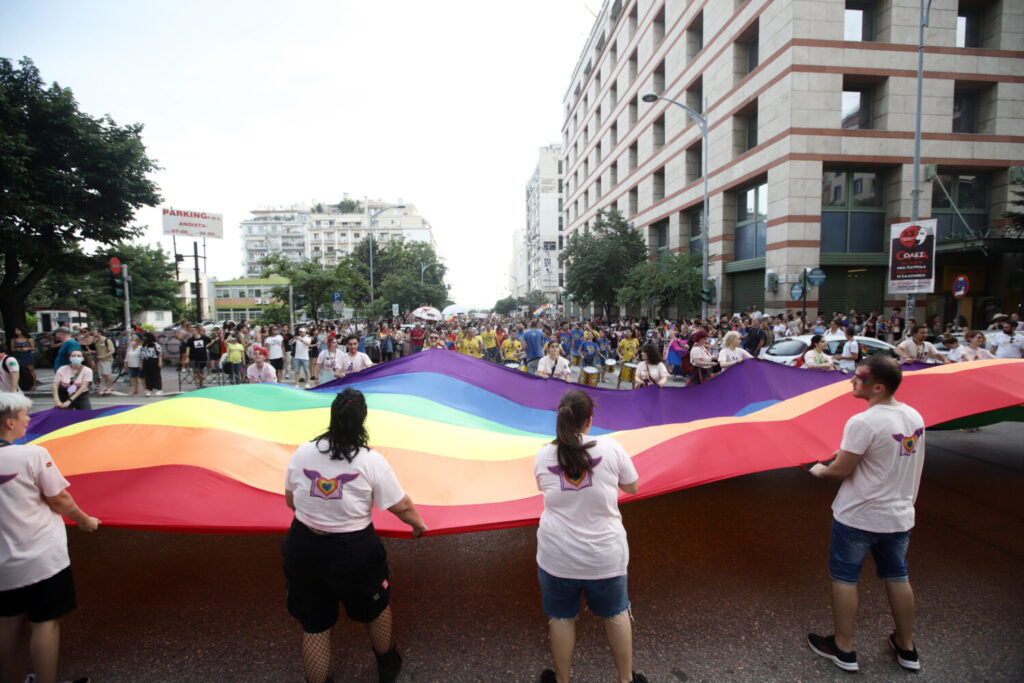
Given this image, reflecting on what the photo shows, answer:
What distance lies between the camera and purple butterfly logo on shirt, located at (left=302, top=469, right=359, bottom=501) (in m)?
2.51

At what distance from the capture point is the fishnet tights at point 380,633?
2750 mm

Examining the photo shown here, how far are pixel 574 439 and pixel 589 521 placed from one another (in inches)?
16.6

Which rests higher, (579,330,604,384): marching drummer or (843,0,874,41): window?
(843,0,874,41): window

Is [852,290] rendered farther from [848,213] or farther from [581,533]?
[581,533]

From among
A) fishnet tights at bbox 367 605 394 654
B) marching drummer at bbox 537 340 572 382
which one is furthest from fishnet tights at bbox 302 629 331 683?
marching drummer at bbox 537 340 572 382

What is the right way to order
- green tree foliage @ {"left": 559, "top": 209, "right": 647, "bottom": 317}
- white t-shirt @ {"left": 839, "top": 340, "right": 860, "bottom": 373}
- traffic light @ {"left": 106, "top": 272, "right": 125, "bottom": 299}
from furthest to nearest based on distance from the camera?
green tree foliage @ {"left": 559, "top": 209, "right": 647, "bottom": 317}
traffic light @ {"left": 106, "top": 272, "right": 125, "bottom": 299}
white t-shirt @ {"left": 839, "top": 340, "right": 860, "bottom": 373}

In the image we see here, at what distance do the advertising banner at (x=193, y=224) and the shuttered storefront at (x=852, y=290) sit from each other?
3389 centimetres

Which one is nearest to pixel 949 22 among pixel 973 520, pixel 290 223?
pixel 973 520

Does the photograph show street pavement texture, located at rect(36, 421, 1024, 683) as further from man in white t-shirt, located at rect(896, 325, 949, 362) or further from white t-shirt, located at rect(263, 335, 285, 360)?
white t-shirt, located at rect(263, 335, 285, 360)

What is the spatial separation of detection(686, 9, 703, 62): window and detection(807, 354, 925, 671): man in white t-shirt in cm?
3004

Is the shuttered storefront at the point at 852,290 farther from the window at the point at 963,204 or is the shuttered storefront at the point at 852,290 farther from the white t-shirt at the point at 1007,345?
the white t-shirt at the point at 1007,345

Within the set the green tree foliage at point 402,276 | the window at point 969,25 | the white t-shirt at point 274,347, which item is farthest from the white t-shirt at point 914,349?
the green tree foliage at point 402,276

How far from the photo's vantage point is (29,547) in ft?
8.48

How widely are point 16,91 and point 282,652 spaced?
1032 inches
